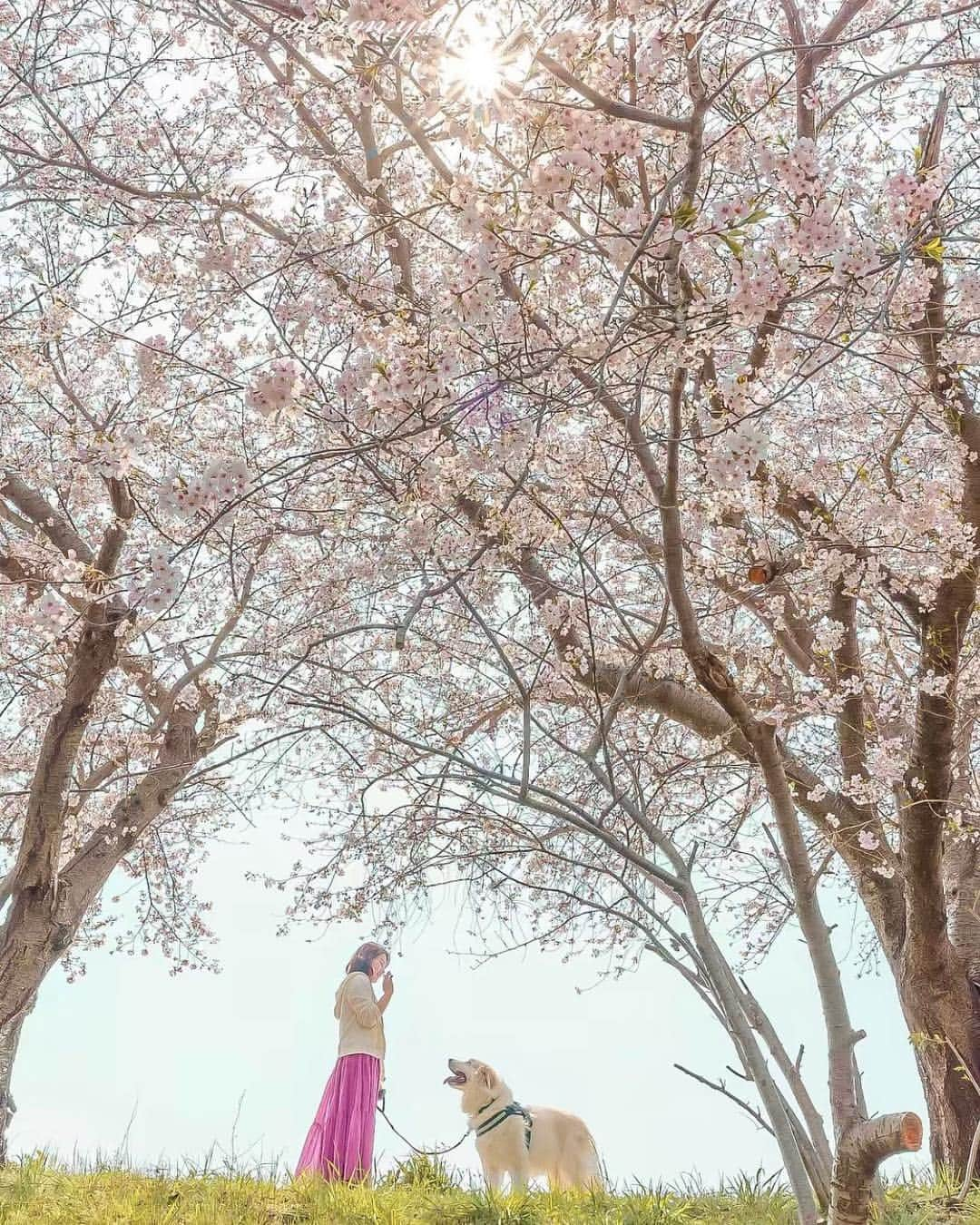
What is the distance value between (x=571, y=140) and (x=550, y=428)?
1.75 m

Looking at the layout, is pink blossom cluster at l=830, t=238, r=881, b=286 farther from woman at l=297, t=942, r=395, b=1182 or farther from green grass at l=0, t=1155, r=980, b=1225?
woman at l=297, t=942, r=395, b=1182

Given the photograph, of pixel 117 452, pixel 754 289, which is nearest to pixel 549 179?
pixel 754 289

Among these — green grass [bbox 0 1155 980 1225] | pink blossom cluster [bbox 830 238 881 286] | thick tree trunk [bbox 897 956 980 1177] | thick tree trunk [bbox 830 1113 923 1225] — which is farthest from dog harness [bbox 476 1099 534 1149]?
pink blossom cluster [bbox 830 238 881 286]

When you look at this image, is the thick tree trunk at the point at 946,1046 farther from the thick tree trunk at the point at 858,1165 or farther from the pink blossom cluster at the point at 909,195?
the pink blossom cluster at the point at 909,195

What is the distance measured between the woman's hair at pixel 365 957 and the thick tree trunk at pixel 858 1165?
309 cm

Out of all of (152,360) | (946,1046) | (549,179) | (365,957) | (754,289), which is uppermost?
(152,360)

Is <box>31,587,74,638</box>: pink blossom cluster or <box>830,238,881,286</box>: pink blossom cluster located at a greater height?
<box>830,238,881,286</box>: pink blossom cluster

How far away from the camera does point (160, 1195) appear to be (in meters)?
4.12

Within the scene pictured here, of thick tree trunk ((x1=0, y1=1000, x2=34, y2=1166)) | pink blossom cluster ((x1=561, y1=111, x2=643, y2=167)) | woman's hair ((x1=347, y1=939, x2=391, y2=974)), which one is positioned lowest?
thick tree trunk ((x1=0, y1=1000, x2=34, y2=1166))

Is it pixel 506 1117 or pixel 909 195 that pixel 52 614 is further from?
pixel 506 1117

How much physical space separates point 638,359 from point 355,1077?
158 inches

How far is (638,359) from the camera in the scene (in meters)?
3.38

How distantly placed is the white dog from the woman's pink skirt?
2.91ft

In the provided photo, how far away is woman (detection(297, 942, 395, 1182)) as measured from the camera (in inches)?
207
